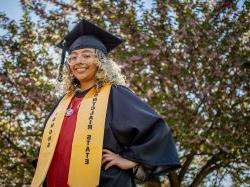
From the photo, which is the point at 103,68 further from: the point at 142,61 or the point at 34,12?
the point at 34,12

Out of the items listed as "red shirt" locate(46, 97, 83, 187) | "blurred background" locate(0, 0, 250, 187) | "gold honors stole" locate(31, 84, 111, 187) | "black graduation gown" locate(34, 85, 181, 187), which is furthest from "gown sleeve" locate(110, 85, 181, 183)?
"blurred background" locate(0, 0, 250, 187)

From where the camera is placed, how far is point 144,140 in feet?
9.45

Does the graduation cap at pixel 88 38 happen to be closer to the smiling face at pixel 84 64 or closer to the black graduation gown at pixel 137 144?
the smiling face at pixel 84 64

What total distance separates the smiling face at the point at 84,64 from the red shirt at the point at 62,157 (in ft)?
0.99

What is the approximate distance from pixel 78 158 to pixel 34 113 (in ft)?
20.7

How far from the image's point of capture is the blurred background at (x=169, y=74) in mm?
8258

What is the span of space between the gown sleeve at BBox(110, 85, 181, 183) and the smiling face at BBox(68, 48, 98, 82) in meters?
0.40

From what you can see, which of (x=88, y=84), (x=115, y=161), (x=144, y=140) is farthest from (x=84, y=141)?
(x=88, y=84)

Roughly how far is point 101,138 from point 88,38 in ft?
2.97

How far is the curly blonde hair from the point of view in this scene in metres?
3.31

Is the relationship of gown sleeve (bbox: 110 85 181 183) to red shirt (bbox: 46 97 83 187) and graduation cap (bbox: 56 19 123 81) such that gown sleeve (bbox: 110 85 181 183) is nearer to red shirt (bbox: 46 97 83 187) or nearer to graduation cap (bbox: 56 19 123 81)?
red shirt (bbox: 46 97 83 187)

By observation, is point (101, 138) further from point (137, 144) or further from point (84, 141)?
point (137, 144)

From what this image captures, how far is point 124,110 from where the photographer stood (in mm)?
2992

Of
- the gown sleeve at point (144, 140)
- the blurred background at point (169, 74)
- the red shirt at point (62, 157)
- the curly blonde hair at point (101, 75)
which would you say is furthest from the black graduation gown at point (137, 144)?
the blurred background at point (169, 74)
